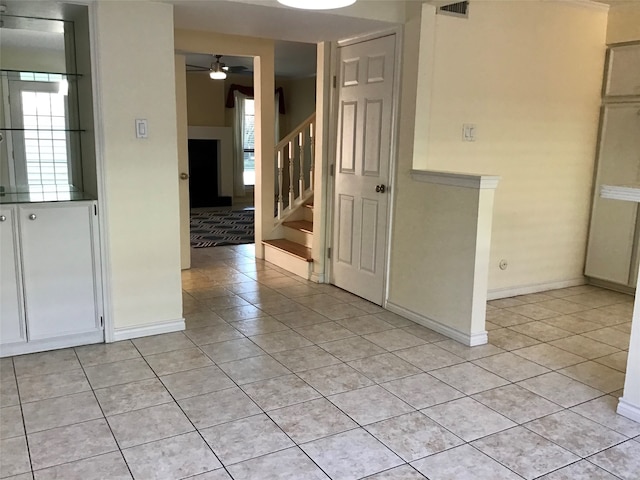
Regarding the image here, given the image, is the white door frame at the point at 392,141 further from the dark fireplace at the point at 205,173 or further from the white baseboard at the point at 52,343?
the dark fireplace at the point at 205,173

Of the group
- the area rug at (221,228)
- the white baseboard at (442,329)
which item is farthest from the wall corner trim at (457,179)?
the area rug at (221,228)

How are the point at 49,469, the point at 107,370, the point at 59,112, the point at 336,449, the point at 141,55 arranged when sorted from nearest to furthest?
the point at 49,469, the point at 336,449, the point at 107,370, the point at 141,55, the point at 59,112

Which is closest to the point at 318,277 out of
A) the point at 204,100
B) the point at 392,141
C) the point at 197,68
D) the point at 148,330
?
the point at 392,141

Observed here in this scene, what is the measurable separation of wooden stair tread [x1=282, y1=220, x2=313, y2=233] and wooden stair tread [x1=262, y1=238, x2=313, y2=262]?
0.16 m

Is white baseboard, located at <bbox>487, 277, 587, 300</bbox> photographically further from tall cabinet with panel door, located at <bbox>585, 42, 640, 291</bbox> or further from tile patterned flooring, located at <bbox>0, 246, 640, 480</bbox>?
tile patterned flooring, located at <bbox>0, 246, 640, 480</bbox>

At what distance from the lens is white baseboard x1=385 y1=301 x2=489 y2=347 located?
11.0 ft

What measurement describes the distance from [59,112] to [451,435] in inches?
118

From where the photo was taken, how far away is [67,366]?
2938 millimetres

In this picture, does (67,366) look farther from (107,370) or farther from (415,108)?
(415,108)

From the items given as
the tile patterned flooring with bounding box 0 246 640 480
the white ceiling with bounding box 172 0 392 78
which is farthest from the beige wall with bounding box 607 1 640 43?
the tile patterned flooring with bounding box 0 246 640 480

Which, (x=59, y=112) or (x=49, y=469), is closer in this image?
(x=49, y=469)

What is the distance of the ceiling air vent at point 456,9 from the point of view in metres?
3.61

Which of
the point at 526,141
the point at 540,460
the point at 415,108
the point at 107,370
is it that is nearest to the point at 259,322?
the point at 107,370

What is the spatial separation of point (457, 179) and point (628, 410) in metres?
1.53
